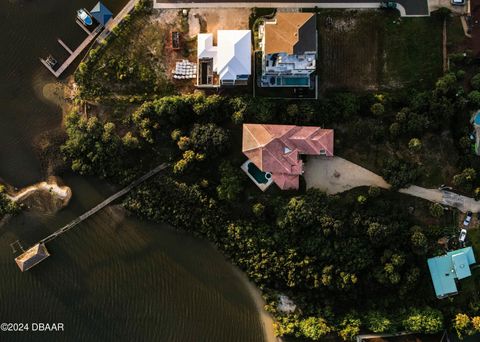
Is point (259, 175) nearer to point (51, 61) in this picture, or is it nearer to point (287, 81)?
point (287, 81)

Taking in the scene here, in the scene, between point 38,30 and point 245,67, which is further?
point 38,30

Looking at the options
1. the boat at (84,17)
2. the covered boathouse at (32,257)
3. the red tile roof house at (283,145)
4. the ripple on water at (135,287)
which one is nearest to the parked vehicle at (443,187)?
the red tile roof house at (283,145)

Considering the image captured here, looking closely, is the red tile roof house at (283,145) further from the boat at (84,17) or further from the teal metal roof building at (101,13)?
the boat at (84,17)

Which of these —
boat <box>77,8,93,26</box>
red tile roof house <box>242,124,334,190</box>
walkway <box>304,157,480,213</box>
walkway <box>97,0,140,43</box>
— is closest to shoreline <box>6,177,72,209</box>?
walkway <box>97,0,140,43</box>

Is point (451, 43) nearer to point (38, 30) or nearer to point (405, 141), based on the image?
point (405, 141)

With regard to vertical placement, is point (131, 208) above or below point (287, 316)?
above

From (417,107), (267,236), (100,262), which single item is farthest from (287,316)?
(417,107)

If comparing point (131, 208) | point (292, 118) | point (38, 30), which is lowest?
point (131, 208)

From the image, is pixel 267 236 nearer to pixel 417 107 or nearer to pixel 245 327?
pixel 245 327
